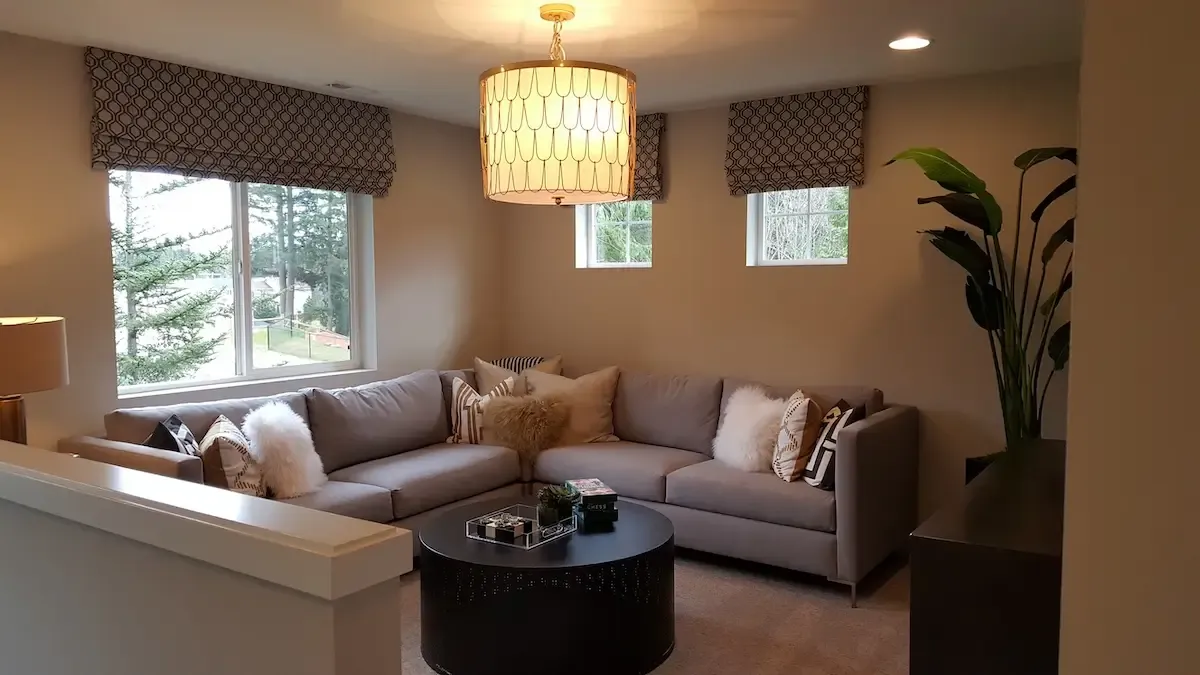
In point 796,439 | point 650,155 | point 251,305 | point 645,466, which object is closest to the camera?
point 796,439

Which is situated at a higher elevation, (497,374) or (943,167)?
(943,167)

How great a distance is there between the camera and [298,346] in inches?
181

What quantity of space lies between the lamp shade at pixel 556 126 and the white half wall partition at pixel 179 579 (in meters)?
1.44

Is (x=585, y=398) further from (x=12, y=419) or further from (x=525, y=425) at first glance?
(x=12, y=419)

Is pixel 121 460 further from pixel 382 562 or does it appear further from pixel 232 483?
pixel 382 562

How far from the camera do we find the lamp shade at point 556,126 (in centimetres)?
258

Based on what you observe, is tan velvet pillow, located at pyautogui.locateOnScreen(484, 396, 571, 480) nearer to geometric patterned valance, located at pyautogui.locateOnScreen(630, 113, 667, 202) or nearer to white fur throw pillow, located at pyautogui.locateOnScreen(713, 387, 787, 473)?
white fur throw pillow, located at pyautogui.locateOnScreen(713, 387, 787, 473)

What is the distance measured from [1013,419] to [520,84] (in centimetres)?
252

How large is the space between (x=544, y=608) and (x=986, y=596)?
162 cm

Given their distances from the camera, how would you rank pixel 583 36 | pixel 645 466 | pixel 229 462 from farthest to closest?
pixel 645 466, pixel 229 462, pixel 583 36

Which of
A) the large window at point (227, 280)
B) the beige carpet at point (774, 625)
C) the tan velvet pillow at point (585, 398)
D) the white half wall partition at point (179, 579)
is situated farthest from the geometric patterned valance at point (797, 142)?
the white half wall partition at point (179, 579)

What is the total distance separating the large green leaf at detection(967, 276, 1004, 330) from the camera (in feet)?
12.0

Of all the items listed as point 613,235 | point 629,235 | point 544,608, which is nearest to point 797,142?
point 629,235

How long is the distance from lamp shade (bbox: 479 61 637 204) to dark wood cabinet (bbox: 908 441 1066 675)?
155 centimetres
